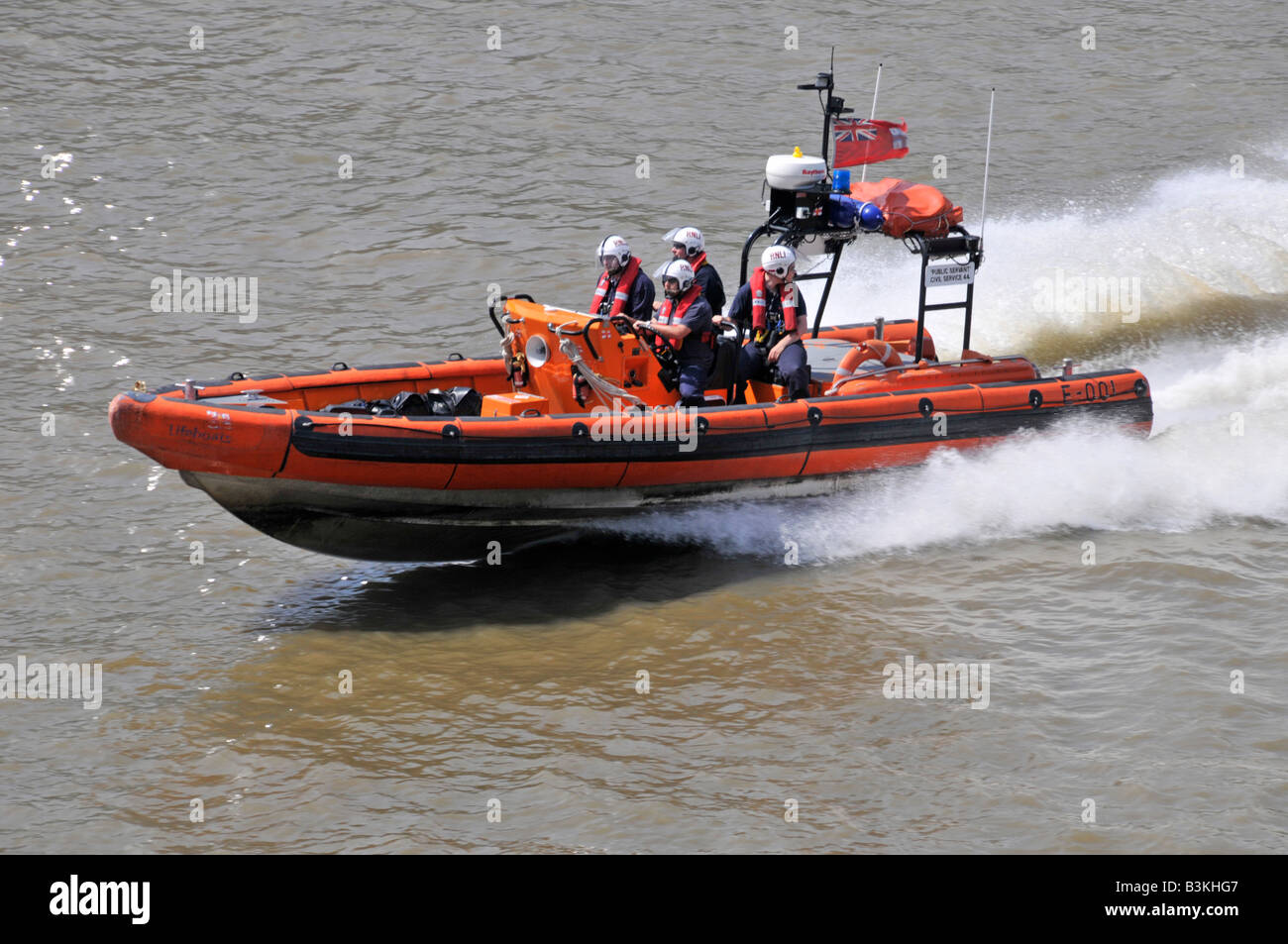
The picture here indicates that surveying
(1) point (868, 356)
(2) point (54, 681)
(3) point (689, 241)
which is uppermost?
(3) point (689, 241)

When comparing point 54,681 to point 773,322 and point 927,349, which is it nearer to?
point 773,322

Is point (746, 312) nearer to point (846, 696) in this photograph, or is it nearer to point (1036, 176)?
point (846, 696)

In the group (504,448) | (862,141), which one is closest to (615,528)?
(504,448)

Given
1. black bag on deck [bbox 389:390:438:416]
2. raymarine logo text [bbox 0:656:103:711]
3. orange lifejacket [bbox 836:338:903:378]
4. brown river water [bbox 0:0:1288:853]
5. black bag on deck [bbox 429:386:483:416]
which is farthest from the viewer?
orange lifejacket [bbox 836:338:903:378]

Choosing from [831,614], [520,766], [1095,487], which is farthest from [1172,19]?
[520,766]

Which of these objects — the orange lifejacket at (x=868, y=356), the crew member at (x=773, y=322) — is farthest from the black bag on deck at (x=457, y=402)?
the orange lifejacket at (x=868, y=356)

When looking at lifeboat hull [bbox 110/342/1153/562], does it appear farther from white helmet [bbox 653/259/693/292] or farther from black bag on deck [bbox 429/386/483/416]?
white helmet [bbox 653/259/693/292]

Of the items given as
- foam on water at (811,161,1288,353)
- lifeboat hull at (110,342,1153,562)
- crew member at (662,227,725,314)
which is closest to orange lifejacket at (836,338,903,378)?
lifeboat hull at (110,342,1153,562)

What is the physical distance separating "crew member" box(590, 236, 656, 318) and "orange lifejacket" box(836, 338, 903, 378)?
125cm

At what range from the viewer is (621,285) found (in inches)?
339

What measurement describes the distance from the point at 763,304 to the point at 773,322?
0.14 meters

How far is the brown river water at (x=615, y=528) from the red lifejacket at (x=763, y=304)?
1.08 meters

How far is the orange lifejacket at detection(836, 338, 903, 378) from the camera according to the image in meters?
8.98

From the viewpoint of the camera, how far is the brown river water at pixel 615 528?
235 inches
